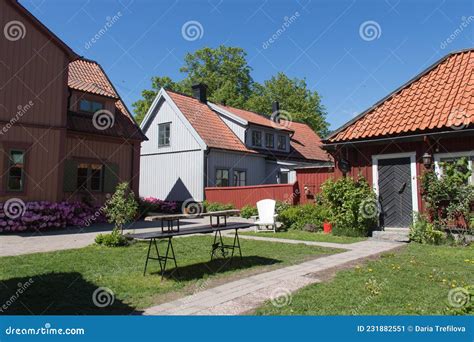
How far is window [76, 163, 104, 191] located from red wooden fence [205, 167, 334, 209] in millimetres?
6495

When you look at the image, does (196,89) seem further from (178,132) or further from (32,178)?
(32,178)

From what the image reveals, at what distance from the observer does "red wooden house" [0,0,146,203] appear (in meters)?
13.8

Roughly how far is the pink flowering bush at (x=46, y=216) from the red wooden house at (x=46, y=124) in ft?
1.78

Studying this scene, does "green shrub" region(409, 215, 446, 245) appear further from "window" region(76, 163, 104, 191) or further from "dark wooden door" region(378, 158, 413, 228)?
"window" region(76, 163, 104, 191)

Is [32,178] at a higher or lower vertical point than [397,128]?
lower

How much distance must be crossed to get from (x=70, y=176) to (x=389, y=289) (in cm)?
1394

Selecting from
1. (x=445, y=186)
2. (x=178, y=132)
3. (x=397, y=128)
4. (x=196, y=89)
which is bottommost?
(x=445, y=186)

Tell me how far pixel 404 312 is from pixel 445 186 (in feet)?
24.1

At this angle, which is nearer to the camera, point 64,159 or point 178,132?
point 64,159

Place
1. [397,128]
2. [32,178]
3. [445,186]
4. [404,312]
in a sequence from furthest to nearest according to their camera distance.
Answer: [32,178], [397,128], [445,186], [404,312]

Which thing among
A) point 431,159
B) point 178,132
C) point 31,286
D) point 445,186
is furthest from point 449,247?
point 178,132

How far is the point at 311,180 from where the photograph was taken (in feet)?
51.8

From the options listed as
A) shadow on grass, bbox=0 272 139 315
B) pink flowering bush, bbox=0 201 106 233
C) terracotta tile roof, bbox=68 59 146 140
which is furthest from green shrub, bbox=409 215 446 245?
terracotta tile roof, bbox=68 59 146 140

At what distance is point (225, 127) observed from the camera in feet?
83.6
